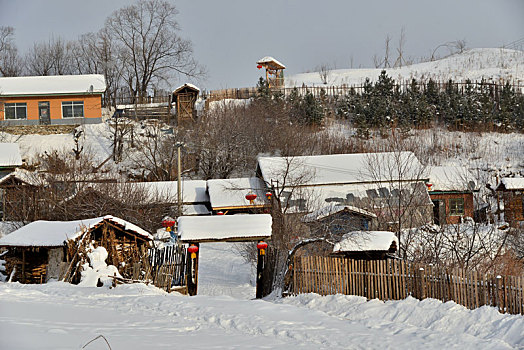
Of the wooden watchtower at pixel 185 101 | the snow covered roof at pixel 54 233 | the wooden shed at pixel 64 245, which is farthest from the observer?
the wooden watchtower at pixel 185 101

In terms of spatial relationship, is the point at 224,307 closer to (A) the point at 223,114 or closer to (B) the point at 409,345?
(B) the point at 409,345

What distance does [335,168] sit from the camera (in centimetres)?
3444

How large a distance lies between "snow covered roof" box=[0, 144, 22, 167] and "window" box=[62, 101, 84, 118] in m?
9.11

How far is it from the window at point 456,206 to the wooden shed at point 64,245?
22.3 meters

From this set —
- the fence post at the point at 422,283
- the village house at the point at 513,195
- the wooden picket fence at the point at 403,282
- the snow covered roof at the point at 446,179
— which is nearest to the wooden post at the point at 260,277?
the wooden picket fence at the point at 403,282

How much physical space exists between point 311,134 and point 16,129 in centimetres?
2350

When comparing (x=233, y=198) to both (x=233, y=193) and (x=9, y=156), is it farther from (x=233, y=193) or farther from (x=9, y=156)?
(x=9, y=156)

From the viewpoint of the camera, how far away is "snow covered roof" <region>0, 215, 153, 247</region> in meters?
17.9

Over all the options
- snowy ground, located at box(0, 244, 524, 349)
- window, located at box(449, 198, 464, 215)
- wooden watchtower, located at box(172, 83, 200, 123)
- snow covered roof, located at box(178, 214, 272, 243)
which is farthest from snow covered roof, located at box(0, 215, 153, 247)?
wooden watchtower, located at box(172, 83, 200, 123)

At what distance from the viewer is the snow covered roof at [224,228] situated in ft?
57.7

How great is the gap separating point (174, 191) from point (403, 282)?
21004 millimetres

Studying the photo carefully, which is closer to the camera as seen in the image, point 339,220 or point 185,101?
point 339,220

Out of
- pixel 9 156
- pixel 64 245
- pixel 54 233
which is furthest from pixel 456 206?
pixel 9 156

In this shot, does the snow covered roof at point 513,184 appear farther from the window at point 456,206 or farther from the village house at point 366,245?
the village house at point 366,245
